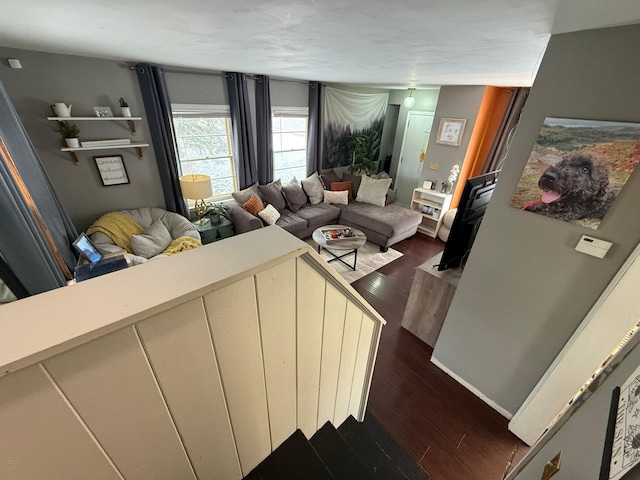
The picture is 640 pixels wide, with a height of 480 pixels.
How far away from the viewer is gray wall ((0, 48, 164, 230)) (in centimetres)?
230

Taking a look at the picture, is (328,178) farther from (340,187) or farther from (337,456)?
(337,456)

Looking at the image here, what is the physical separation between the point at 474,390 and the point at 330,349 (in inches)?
65.5

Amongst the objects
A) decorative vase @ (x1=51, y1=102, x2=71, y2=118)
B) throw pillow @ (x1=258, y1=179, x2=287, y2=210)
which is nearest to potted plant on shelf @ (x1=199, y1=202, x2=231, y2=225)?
throw pillow @ (x1=258, y1=179, x2=287, y2=210)

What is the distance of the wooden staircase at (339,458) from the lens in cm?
95

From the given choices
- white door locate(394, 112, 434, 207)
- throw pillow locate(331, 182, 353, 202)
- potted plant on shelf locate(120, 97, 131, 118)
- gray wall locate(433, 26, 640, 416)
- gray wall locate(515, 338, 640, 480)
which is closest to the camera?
gray wall locate(515, 338, 640, 480)

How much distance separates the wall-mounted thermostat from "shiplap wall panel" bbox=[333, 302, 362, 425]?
1.18 metres

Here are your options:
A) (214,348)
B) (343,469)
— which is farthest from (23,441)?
(343,469)

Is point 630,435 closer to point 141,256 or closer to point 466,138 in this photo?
point 141,256

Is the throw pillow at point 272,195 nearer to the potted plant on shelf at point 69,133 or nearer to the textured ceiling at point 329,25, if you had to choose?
the potted plant on shelf at point 69,133

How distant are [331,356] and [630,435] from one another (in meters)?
0.81

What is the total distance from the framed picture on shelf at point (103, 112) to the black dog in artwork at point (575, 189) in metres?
3.80

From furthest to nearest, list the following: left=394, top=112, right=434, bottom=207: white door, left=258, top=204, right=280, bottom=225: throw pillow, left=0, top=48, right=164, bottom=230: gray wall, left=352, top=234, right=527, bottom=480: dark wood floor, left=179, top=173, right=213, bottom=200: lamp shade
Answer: left=394, top=112, right=434, bottom=207: white door → left=258, top=204, right=280, bottom=225: throw pillow → left=179, top=173, right=213, bottom=200: lamp shade → left=0, top=48, right=164, bottom=230: gray wall → left=352, top=234, right=527, bottom=480: dark wood floor

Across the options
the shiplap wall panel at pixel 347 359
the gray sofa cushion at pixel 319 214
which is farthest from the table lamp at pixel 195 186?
the shiplap wall panel at pixel 347 359

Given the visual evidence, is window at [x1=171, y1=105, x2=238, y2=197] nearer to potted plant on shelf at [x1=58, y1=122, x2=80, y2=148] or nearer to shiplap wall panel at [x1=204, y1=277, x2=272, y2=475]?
potted plant on shelf at [x1=58, y1=122, x2=80, y2=148]
